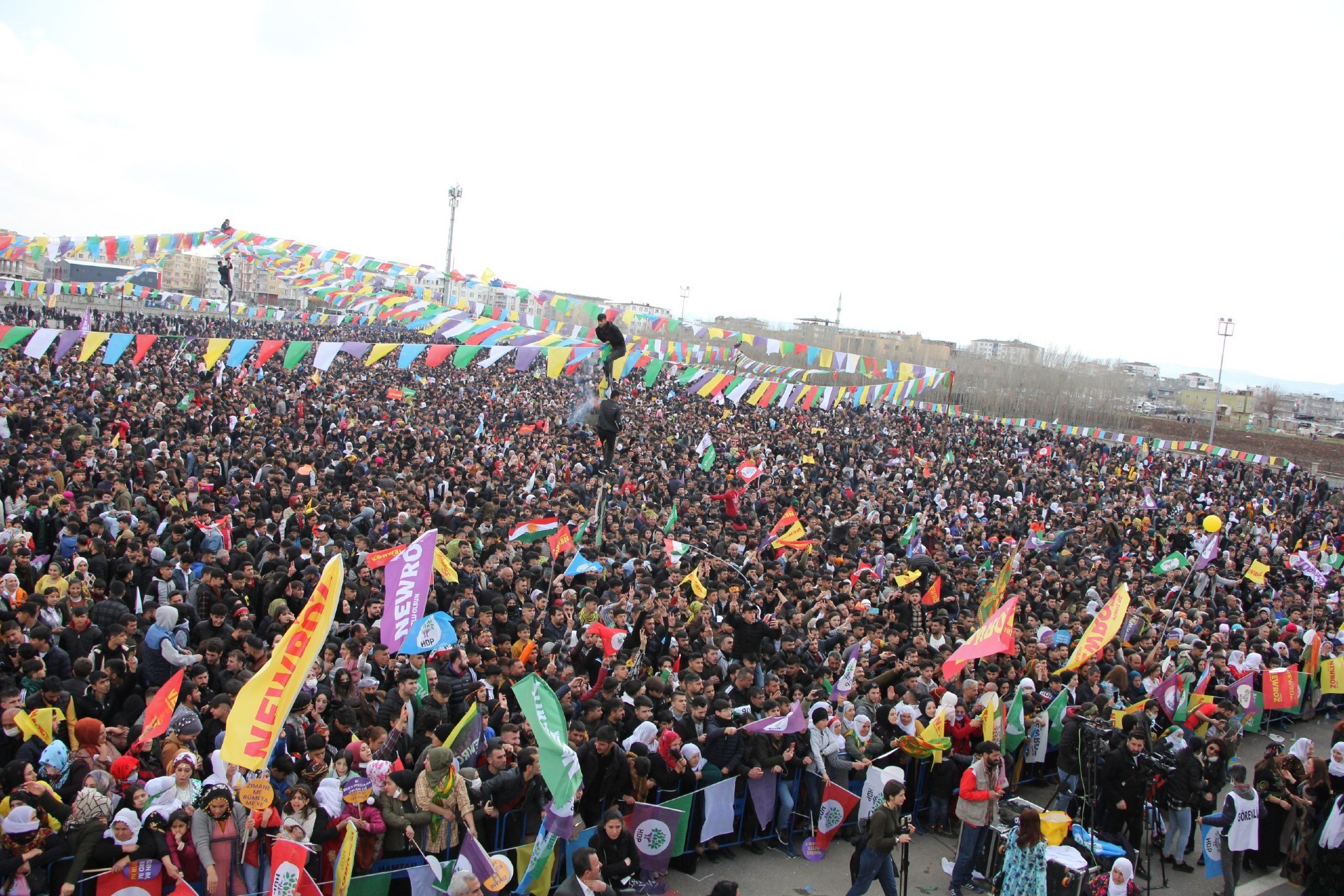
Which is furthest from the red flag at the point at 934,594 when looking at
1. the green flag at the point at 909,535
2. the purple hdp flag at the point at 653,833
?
the purple hdp flag at the point at 653,833

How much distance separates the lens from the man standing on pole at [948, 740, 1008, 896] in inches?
273

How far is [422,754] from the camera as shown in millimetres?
6160

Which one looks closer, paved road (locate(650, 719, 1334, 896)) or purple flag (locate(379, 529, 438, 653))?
paved road (locate(650, 719, 1334, 896))

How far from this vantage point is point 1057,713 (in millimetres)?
8742

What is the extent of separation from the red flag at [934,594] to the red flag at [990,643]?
156 inches

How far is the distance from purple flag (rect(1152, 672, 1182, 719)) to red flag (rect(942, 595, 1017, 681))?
171cm

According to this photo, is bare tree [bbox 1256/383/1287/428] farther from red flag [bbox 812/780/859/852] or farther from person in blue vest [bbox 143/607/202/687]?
person in blue vest [bbox 143/607/202/687]

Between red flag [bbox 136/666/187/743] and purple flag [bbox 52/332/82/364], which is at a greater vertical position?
purple flag [bbox 52/332/82/364]

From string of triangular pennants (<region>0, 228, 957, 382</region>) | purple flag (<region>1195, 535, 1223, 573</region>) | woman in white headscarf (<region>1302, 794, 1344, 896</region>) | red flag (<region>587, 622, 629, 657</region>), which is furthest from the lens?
string of triangular pennants (<region>0, 228, 957, 382</region>)

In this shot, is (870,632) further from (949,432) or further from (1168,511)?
(949,432)

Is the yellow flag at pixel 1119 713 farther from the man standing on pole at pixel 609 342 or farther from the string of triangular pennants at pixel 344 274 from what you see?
the string of triangular pennants at pixel 344 274

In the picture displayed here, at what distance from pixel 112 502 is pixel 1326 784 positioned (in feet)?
43.3

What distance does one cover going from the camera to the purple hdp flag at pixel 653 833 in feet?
21.2

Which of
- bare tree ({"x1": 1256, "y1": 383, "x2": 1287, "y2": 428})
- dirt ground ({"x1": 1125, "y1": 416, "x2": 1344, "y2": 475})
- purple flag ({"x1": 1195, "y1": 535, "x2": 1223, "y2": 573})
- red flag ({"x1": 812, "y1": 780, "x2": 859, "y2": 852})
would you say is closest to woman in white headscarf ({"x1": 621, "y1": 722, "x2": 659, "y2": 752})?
red flag ({"x1": 812, "y1": 780, "x2": 859, "y2": 852})
